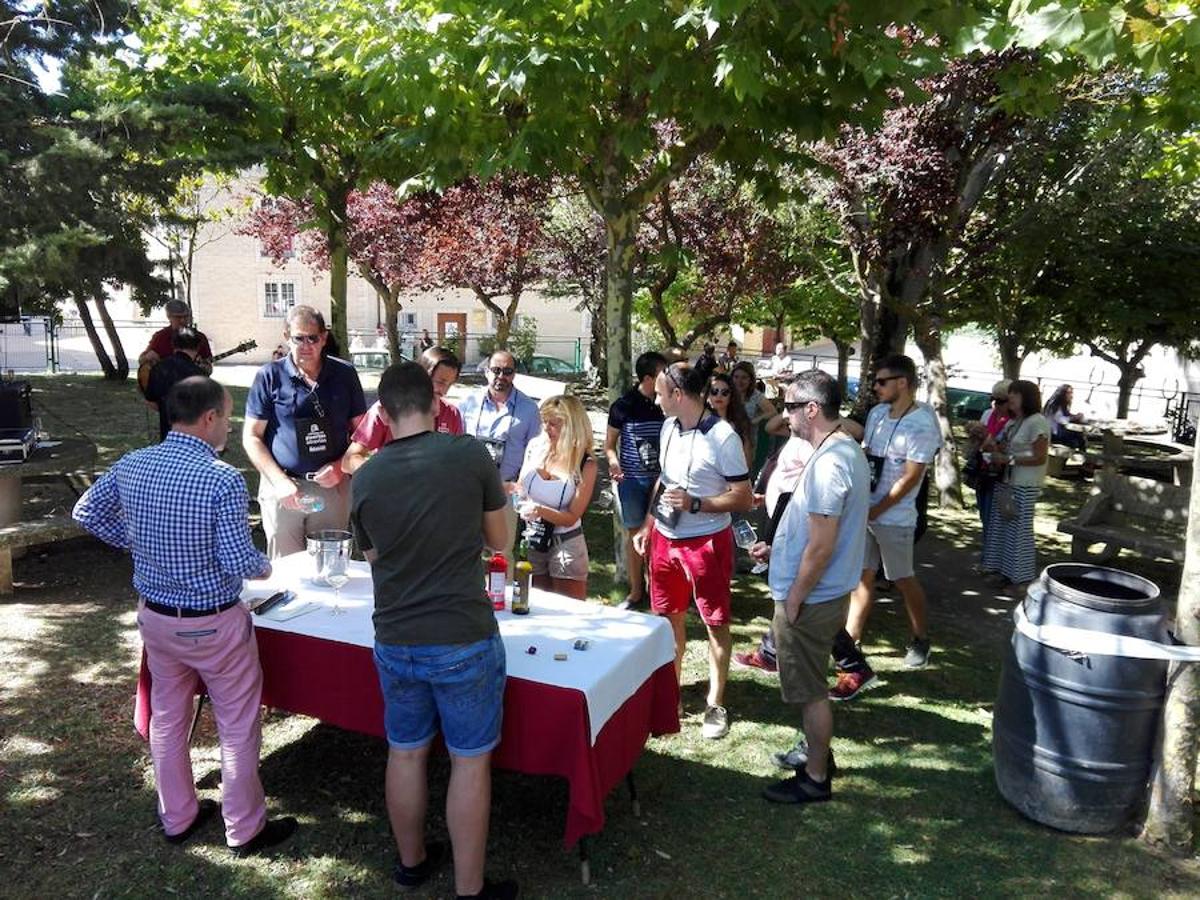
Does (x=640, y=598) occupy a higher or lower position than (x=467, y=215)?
lower

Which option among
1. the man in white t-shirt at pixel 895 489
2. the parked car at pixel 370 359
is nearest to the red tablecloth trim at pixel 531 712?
the man in white t-shirt at pixel 895 489

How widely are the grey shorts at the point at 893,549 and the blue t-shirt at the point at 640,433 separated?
1.52 metres

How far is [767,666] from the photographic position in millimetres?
5434

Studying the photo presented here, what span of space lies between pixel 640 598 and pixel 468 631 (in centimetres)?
351

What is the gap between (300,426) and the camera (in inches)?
196

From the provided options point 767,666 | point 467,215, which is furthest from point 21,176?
point 467,215

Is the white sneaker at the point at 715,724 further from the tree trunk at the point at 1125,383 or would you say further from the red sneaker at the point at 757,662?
the tree trunk at the point at 1125,383

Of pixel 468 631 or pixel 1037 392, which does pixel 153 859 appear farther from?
pixel 1037 392

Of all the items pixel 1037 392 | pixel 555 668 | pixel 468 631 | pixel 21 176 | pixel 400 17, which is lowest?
pixel 555 668

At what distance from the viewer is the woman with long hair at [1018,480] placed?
7.07 metres

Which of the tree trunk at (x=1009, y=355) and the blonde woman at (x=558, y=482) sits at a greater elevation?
the tree trunk at (x=1009, y=355)

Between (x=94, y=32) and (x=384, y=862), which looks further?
(x=94, y=32)

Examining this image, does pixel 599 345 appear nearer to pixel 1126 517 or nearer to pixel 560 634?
pixel 1126 517

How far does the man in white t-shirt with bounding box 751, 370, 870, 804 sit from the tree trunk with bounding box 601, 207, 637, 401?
114 inches
